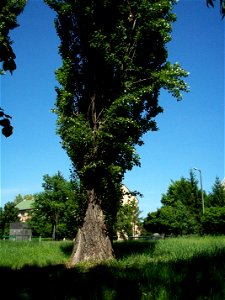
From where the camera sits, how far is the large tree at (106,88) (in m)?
13.5

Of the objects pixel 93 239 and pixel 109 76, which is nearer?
pixel 93 239

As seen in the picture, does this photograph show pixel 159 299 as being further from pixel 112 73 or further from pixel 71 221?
pixel 112 73

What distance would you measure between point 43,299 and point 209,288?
3000mm

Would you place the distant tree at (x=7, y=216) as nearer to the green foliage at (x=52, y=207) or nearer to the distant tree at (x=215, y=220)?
the green foliage at (x=52, y=207)

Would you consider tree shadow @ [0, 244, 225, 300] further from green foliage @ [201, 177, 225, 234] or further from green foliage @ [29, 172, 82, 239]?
green foliage @ [29, 172, 82, 239]

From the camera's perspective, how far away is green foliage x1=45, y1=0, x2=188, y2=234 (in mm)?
13711

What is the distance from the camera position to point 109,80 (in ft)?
48.7

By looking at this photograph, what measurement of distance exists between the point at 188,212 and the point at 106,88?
114 feet

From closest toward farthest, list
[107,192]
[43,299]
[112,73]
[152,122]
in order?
[43,299] < [107,192] < [112,73] < [152,122]

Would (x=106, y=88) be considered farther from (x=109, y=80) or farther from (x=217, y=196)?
A: (x=217, y=196)

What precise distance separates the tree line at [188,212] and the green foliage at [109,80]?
24387 mm

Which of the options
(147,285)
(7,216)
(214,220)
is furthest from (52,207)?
(147,285)

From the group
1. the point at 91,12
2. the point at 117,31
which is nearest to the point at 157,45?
the point at 117,31

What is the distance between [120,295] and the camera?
18.4 ft
